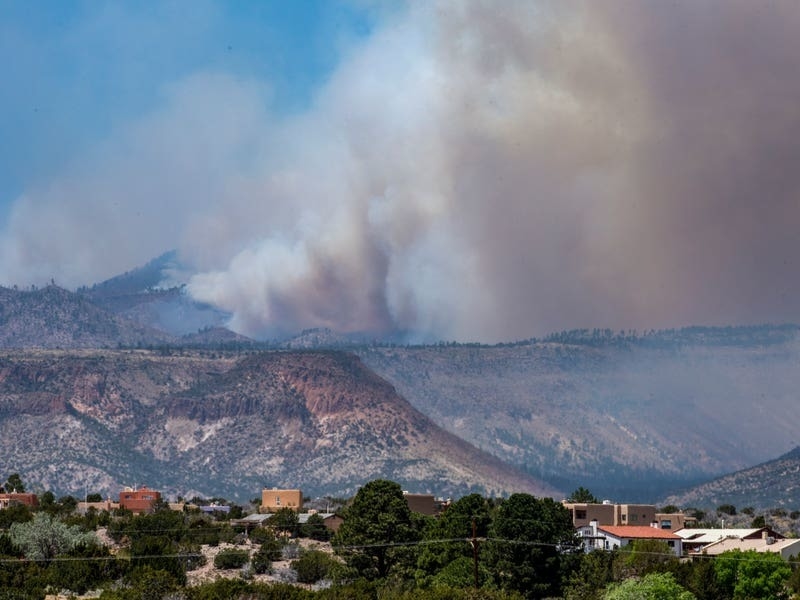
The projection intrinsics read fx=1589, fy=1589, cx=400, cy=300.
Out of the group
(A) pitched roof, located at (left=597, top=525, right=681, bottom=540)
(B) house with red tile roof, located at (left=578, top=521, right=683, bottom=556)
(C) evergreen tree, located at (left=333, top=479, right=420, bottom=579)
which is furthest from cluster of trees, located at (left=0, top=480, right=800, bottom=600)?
(A) pitched roof, located at (left=597, top=525, right=681, bottom=540)

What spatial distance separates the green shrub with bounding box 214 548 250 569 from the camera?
168m

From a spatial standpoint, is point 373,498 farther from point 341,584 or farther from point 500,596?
point 500,596

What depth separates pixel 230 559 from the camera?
168250 millimetres

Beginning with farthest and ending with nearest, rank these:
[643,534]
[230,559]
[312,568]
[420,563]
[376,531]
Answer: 1. [643,534]
2. [230,559]
3. [312,568]
4. [376,531]
5. [420,563]

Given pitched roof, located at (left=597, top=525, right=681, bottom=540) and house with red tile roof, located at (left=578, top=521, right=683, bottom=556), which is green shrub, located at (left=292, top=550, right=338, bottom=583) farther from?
pitched roof, located at (left=597, top=525, right=681, bottom=540)

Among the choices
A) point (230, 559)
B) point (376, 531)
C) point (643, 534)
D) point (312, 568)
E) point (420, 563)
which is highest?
point (643, 534)

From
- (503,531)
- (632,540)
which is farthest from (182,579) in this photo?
(632,540)

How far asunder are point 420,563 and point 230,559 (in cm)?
2341

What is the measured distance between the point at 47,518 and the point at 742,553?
236ft

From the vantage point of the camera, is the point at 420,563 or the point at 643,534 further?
the point at 643,534

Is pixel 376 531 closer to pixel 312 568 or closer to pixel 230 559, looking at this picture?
pixel 312 568

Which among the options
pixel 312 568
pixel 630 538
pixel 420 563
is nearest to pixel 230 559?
pixel 312 568

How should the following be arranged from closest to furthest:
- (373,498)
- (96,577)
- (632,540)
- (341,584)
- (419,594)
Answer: (419,594) < (96,577) < (341,584) < (373,498) < (632,540)

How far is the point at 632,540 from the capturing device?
19050 cm
